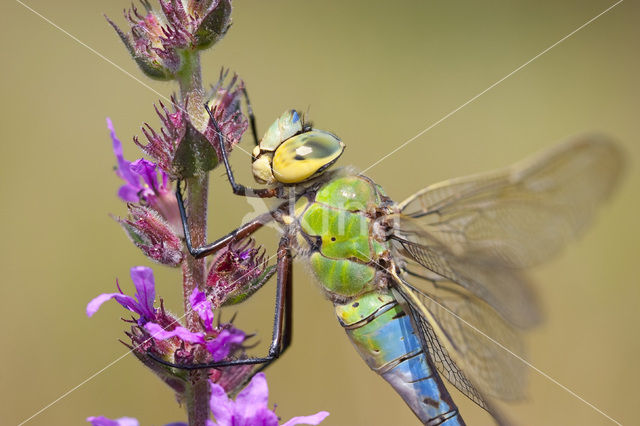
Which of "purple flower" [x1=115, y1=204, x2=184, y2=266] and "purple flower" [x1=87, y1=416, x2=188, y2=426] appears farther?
"purple flower" [x1=115, y1=204, x2=184, y2=266]

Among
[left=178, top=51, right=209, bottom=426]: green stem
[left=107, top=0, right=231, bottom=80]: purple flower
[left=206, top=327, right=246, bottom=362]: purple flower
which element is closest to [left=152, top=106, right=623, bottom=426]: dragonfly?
[left=178, top=51, right=209, bottom=426]: green stem

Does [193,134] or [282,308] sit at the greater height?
[193,134]

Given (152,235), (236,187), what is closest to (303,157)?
(236,187)

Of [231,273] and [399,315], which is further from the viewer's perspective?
[399,315]

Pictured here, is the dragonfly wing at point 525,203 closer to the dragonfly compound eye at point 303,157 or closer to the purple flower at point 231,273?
the dragonfly compound eye at point 303,157

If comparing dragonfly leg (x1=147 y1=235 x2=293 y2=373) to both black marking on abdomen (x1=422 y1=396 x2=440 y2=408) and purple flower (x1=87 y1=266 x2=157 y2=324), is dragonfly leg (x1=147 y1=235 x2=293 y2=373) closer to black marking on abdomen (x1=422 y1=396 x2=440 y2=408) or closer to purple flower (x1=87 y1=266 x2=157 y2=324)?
purple flower (x1=87 y1=266 x2=157 y2=324)

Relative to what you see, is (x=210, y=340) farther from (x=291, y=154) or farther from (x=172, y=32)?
(x=172, y=32)

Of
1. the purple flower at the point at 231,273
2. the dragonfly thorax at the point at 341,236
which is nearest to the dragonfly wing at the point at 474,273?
the dragonfly thorax at the point at 341,236
